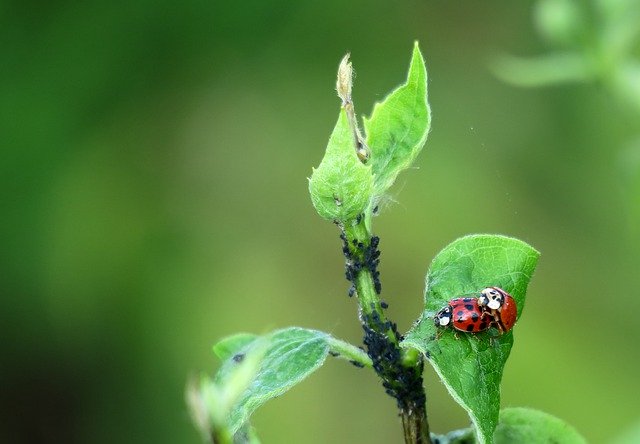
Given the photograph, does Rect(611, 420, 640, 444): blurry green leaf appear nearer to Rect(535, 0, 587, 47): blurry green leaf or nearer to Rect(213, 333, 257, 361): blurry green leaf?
Rect(213, 333, 257, 361): blurry green leaf

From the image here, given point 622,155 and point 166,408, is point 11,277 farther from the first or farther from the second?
point 622,155

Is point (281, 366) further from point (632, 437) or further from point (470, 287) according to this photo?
point (632, 437)

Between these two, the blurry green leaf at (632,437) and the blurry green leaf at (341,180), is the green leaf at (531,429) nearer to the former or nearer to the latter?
the blurry green leaf at (632,437)

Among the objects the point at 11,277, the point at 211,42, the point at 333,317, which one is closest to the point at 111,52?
the point at 211,42

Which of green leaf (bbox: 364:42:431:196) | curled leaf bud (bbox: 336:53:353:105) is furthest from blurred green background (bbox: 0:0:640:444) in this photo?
curled leaf bud (bbox: 336:53:353:105)

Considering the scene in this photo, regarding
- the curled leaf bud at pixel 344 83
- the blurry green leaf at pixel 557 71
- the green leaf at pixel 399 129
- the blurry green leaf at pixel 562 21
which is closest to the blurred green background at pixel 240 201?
the blurry green leaf at pixel 557 71

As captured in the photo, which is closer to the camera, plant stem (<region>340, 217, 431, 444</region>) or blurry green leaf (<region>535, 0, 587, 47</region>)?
plant stem (<region>340, 217, 431, 444</region>)

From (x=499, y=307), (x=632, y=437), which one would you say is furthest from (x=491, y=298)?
(x=632, y=437)
